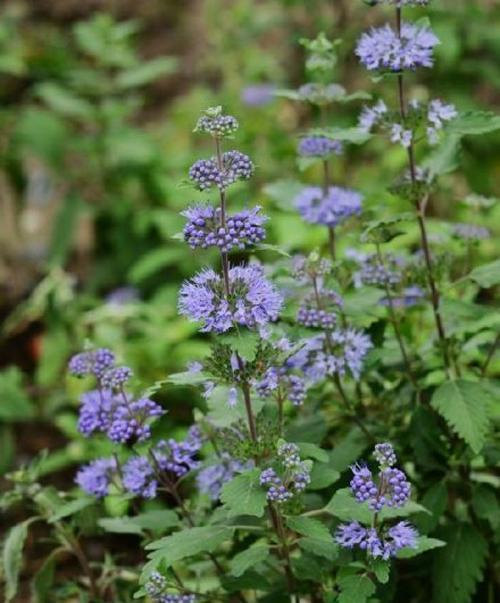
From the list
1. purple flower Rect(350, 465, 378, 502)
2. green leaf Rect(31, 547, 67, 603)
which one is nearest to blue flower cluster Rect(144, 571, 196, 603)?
purple flower Rect(350, 465, 378, 502)

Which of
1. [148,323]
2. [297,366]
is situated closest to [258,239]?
[297,366]

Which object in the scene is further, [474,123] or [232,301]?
[474,123]

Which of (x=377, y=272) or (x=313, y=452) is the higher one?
(x=377, y=272)

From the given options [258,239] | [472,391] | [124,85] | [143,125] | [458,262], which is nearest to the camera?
[258,239]

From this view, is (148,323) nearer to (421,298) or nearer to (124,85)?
(124,85)

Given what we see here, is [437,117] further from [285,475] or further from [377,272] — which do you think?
[285,475]

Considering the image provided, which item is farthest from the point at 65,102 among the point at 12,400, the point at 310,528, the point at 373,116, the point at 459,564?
the point at 310,528

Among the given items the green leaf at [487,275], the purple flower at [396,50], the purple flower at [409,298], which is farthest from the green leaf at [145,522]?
Answer: the purple flower at [396,50]
